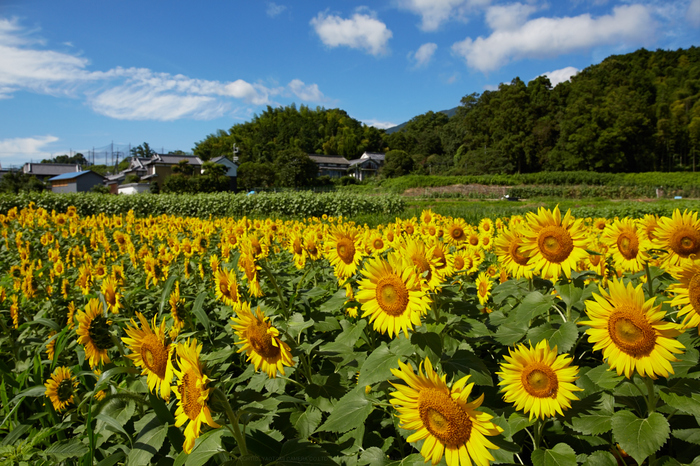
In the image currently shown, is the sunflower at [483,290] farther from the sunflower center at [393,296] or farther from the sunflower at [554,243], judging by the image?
the sunflower center at [393,296]

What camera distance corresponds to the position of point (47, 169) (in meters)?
75.9

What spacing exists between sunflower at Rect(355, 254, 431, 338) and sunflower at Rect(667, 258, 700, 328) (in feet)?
2.70

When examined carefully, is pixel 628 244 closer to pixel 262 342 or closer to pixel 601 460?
pixel 601 460

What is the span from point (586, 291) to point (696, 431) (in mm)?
592

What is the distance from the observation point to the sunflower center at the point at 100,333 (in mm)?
1621

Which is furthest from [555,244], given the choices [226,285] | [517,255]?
[226,285]

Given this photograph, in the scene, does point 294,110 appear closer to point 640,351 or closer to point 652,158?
point 652,158

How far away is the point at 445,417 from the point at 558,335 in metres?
0.65

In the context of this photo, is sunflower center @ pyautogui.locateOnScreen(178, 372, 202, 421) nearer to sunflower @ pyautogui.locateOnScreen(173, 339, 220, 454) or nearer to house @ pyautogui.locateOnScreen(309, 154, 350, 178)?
sunflower @ pyautogui.locateOnScreen(173, 339, 220, 454)

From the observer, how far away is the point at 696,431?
126cm

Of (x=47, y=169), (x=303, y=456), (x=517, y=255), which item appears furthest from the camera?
(x=47, y=169)

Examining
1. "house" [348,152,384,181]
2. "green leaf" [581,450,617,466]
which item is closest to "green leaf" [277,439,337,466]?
"green leaf" [581,450,617,466]

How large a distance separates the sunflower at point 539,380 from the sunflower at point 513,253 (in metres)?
0.60

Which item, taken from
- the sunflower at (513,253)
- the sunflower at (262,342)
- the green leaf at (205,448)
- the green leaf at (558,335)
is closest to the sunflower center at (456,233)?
the sunflower at (513,253)
